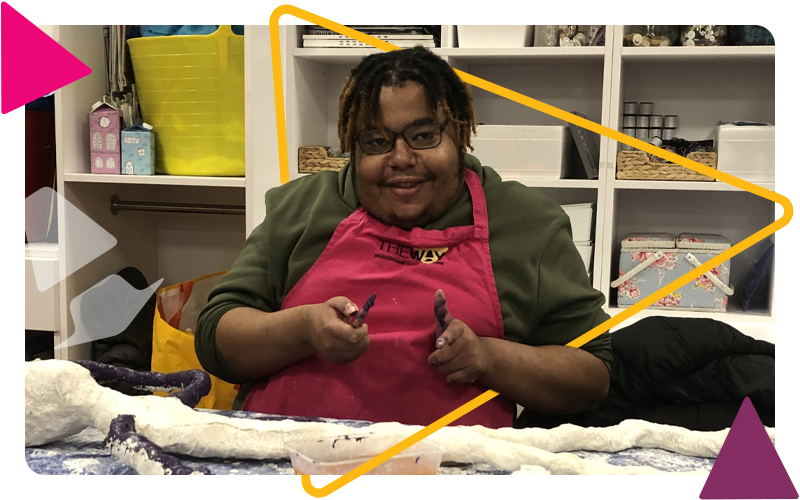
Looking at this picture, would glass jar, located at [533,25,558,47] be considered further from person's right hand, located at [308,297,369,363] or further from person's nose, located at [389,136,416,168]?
person's right hand, located at [308,297,369,363]

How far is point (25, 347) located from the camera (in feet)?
2.42

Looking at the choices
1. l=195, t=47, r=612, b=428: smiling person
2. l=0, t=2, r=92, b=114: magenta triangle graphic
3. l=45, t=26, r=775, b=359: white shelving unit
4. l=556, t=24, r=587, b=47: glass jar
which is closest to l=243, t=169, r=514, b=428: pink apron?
l=195, t=47, r=612, b=428: smiling person

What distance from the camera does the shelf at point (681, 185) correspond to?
72 cm

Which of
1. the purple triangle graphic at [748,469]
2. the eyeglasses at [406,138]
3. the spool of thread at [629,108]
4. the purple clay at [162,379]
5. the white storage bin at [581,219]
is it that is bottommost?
the purple triangle graphic at [748,469]

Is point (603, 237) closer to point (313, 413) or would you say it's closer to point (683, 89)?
point (683, 89)

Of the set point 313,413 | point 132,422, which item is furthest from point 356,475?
point 132,422

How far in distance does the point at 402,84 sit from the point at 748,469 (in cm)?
51

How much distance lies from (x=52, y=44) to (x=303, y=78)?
0.91ft

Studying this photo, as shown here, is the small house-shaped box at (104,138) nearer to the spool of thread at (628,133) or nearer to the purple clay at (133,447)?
the purple clay at (133,447)

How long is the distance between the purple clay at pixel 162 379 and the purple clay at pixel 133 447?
7 cm

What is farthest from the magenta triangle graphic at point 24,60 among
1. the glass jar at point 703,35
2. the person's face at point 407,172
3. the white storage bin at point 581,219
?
the glass jar at point 703,35

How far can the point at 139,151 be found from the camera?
867mm

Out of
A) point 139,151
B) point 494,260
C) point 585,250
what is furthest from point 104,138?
point 585,250

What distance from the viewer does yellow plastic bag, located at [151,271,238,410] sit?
0.80 metres
